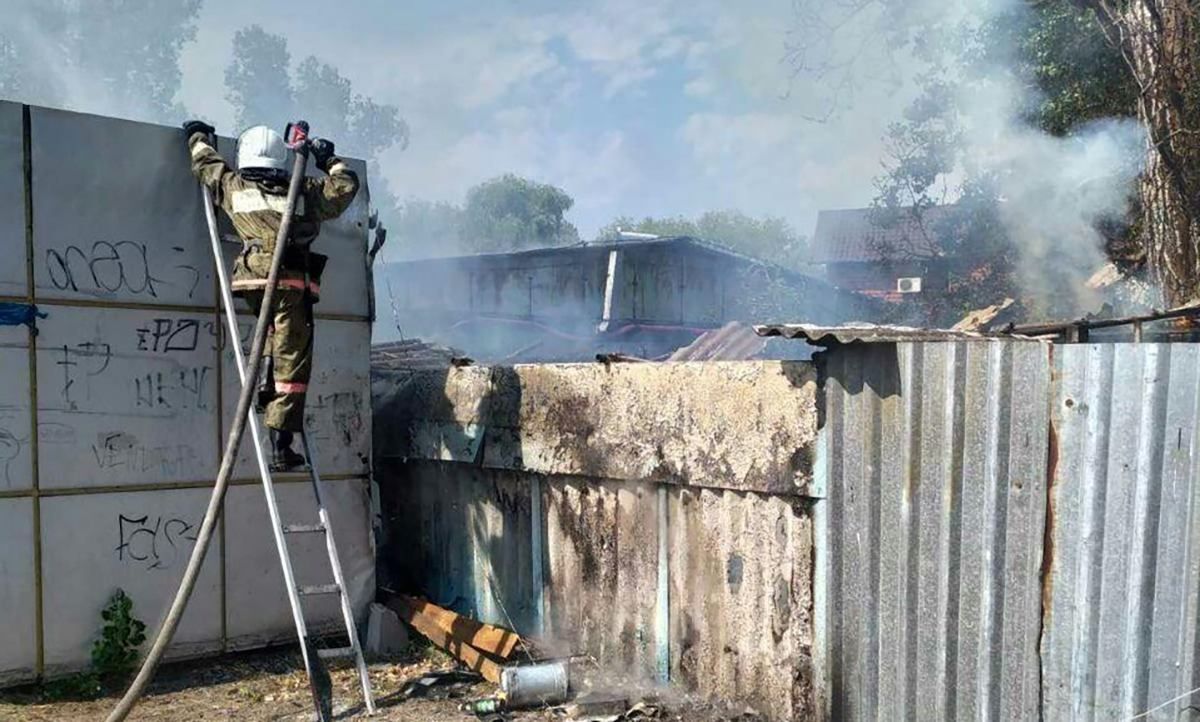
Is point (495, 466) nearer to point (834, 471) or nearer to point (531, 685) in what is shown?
point (531, 685)

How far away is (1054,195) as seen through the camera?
16.4m

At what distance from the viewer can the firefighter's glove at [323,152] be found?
4879mm

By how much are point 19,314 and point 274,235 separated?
1392 millimetres

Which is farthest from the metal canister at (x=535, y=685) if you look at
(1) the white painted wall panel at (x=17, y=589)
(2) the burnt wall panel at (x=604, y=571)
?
(1) the white painted wall panel at (x=17, y=589)

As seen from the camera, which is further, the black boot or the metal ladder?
the black boot

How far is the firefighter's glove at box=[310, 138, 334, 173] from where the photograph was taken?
16.0ft

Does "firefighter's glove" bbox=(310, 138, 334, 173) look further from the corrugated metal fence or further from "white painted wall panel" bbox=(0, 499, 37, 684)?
the corrugated metal fence

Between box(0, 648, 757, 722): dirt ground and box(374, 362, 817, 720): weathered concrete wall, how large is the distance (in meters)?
0.42

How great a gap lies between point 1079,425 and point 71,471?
4.95 m

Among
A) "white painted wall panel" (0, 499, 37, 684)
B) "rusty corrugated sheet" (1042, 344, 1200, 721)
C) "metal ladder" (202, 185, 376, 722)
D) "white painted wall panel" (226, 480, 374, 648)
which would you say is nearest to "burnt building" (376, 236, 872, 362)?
"white painted wall panel" (226, 480, 374, 648)

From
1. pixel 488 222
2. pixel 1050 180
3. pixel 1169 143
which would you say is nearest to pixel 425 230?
pixel 488 222

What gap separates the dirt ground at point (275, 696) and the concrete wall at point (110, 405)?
141 mm

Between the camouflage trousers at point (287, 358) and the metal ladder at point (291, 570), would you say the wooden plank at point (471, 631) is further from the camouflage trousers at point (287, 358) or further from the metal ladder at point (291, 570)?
the camouflage trousers at point (287, 358)

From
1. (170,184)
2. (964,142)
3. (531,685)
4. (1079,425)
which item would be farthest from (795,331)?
(964,142)
